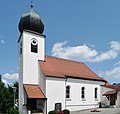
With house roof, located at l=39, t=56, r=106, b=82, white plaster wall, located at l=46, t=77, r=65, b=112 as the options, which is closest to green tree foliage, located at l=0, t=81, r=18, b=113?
house roof, located at l=39, t=56, r=106, b=82

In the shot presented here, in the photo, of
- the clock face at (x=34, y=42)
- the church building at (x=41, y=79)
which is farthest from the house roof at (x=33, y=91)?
the clock face at (x=34, y=42)

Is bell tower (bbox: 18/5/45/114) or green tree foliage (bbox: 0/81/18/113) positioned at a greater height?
bell tower (bbox: 18/5/45/114)

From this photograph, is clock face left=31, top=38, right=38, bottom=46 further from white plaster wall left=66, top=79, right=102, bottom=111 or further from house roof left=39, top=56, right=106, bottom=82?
white plaster wall left=66, top=79, right=102, bottom=111

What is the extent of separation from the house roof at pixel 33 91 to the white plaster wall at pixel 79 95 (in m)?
4.90

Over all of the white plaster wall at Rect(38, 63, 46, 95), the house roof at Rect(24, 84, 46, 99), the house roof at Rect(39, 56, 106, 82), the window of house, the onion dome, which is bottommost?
the house roof at Rect(24, 84, 46, 99)

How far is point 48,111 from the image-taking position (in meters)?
31.8

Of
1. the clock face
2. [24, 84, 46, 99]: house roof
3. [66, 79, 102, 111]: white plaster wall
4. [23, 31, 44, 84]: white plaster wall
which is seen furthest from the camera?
[66, 79, 102, 111]: white plaster wall

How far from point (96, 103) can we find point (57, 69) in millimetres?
9887

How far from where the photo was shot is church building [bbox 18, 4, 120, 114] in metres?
32.2

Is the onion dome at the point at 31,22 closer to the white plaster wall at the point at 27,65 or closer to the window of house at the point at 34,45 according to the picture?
the white plaster wall at the point at 27,65

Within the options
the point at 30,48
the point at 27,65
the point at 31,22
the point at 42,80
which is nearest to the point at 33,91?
the point at 42,80

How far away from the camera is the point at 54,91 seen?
33.1 metres

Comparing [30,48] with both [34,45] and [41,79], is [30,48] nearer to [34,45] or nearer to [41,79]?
[34,45]

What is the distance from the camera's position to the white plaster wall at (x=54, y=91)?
32.2m
